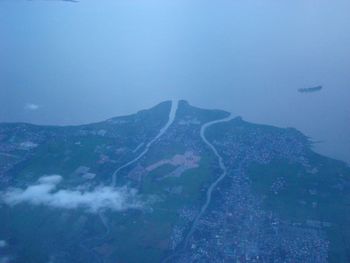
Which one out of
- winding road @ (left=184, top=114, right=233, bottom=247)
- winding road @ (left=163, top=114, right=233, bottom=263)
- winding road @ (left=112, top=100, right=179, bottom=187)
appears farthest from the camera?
winding road @ (left=112, top=100, right=179, bottom=187)

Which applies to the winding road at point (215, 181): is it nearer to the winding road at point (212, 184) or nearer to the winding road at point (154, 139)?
the winding road at point (212, 184)

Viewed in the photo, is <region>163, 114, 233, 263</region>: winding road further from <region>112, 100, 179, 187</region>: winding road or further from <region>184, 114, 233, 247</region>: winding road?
<region>112, 100, 179, 187</region>: winding road

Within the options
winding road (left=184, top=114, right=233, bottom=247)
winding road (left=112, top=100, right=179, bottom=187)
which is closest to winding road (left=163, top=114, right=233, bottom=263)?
winding road (left=184, top=114, right=233, bottom=247)

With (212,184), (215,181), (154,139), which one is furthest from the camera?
(154,139)

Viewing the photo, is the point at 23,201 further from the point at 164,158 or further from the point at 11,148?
the point at 164,158

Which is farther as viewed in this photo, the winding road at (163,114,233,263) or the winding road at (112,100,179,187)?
the winding road at (112,100,179,187)

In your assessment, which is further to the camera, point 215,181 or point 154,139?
point 154,139

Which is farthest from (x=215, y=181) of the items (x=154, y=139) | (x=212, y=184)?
(x=154, y=139)

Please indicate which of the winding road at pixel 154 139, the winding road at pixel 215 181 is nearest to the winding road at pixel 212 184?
the winding road at pixel 215 181

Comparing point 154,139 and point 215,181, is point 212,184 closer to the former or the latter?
point 215,181

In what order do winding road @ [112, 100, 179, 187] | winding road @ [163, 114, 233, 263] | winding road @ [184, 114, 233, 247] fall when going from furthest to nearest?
winding road @ [112, 100, 179, 187]
winding road @ [184, 114, 233, 247]
winding road @ [163, 114, 233, 263]

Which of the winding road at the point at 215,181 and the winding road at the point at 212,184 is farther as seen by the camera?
the winding road at the point at 215,181
